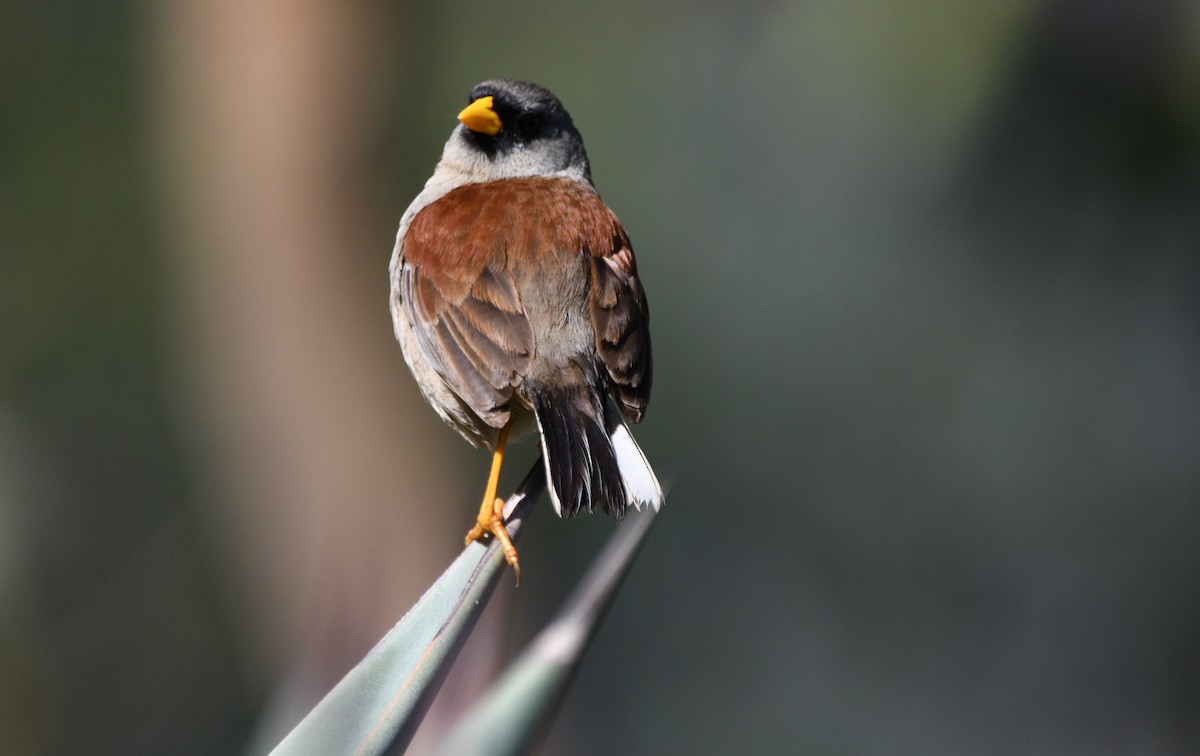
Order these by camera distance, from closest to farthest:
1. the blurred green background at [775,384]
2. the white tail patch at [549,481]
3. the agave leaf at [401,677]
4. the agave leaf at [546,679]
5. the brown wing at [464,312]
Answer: the agave leaf at [401,677], the agave leaf at [546,679], the white tail patch at [549,481], the brown wing at [464,312], the blurred green background at [775,384]

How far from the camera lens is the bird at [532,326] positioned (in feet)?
6.22

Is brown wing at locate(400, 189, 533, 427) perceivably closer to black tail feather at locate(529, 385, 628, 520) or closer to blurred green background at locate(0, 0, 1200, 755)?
black tail feather at locate(529, 385, 628, 520)

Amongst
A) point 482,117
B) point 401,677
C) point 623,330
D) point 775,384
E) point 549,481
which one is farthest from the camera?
point 775,384

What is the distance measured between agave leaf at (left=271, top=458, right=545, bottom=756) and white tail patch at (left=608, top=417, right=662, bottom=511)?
1.26 feet

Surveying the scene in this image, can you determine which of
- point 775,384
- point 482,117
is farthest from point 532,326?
point 775,384

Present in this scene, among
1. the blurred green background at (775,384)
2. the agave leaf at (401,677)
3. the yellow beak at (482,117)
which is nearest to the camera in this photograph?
the agave leaf at (401,677)

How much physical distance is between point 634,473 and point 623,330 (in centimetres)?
30

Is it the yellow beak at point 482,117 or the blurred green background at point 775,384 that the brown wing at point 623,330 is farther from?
the blurred green background at point 775,384

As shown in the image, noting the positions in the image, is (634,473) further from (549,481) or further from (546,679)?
(546,679)

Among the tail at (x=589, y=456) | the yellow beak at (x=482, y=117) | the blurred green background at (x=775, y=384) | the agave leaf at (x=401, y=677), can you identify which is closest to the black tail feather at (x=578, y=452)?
the tail at (x=589, y=456)

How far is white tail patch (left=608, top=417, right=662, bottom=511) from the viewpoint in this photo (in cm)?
174

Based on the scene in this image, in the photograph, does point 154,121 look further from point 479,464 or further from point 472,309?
point 472,309

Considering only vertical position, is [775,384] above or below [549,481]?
below

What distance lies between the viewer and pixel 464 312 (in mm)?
2086
